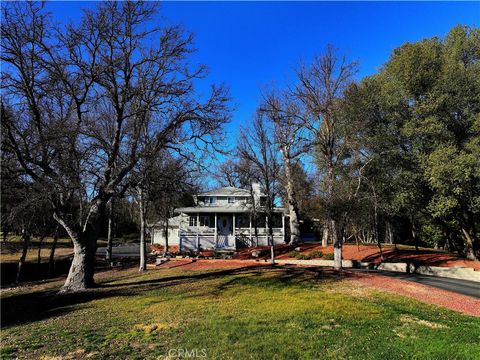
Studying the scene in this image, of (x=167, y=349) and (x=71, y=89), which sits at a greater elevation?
(x=71, y=89)

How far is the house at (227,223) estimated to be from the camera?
34.8 metres

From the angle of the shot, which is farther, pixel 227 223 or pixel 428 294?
pixel 227 223

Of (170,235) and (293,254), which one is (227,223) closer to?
(293,254)

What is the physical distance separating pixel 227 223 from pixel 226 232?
104 cm

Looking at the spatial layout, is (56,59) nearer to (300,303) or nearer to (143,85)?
(143,85)

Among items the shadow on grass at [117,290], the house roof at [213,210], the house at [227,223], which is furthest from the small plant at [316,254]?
the house roof at [213,210]

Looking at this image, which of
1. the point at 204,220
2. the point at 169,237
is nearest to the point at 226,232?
the point at 204,220

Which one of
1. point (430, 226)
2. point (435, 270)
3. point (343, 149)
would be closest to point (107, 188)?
point (343, 149)

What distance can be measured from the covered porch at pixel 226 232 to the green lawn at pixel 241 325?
19.3m

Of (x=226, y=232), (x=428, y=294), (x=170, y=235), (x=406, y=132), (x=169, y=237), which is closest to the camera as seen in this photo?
(x=428, y=294)

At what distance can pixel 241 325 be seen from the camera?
8367 millimetres

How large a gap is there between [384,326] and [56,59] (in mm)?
14101

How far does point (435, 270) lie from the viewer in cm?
2166

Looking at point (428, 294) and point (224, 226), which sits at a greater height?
point (224, 226)
